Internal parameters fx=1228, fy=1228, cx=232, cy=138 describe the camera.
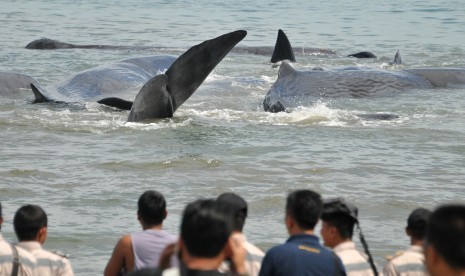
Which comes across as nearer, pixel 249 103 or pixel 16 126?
pixel 16 126

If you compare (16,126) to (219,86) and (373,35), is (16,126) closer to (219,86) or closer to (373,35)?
(219,86)

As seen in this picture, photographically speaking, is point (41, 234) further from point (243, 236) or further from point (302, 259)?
point (302, 259)

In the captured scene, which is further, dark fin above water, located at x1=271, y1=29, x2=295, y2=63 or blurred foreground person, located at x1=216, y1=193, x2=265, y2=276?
dark fin above water, located at x1=271, y1=29, x2=295, y2=63

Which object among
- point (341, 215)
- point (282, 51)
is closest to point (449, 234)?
point (341, 215)

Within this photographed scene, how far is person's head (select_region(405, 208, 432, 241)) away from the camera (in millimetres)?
6590

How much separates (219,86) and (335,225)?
12359mm

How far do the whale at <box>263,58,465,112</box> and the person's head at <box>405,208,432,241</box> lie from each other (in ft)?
30.4

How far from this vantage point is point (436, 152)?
14.3 meters

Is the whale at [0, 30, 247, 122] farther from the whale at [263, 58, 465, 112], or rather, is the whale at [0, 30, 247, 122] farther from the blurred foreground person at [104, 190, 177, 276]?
the blurred foreground person at [104, 190, 177, 276]

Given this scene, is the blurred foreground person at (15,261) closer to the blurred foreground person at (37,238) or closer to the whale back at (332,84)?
the blurred foreground person at (37,238)

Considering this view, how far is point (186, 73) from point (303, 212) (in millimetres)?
7518

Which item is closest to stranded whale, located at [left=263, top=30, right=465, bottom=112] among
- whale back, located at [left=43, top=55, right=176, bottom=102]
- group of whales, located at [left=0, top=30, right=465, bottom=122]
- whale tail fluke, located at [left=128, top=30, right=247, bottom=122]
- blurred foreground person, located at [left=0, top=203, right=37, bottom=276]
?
group of whales, located at [left=0, top=30, right=465, bottom=122]

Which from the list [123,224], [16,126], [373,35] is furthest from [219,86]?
[373,35]

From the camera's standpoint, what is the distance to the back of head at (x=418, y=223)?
21.6 feet
